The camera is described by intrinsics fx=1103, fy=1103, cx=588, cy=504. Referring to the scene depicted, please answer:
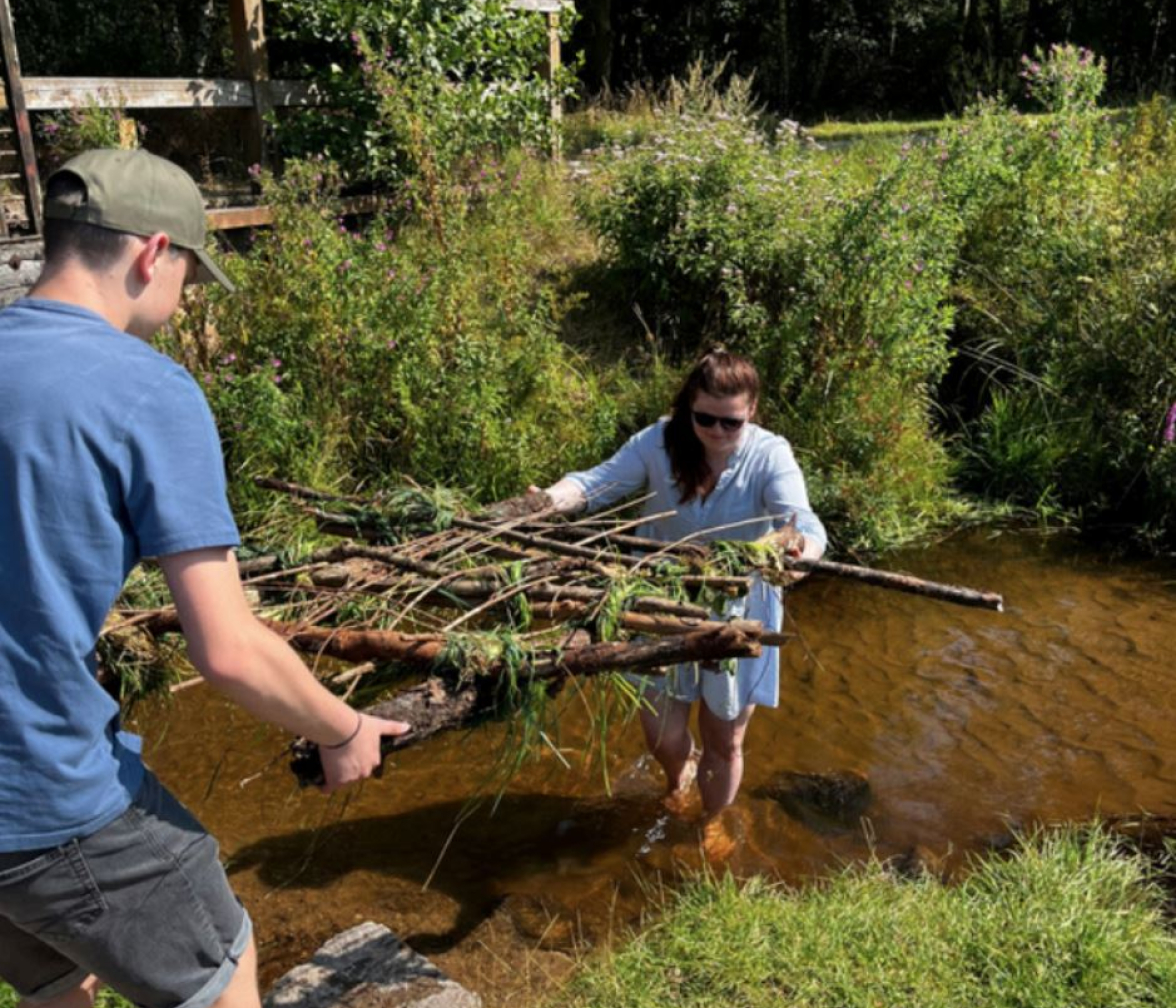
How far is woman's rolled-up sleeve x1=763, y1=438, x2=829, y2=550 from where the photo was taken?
3826 mm

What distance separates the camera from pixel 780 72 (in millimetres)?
22562

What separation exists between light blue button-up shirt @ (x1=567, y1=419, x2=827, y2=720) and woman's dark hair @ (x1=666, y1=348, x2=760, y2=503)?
49mm

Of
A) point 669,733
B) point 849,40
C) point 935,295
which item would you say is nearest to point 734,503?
point 669,733

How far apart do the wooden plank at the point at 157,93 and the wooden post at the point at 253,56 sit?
0.04m

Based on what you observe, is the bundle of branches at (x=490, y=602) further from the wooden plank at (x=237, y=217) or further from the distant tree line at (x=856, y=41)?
the distant tree line at (x=856, y=41)

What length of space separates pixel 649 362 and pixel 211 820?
5060mm

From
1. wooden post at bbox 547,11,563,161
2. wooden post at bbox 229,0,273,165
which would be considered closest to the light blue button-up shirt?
wooden post at bbox 229,0,273,165

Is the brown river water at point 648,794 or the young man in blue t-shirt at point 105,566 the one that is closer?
the young man in blue t-shirt at point 105,566

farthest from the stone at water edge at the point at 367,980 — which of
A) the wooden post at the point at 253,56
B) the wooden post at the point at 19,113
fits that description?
the wooden post at the point at 253,56

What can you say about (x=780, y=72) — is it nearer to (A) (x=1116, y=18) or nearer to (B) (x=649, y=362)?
(A) (x=1116, y=18)

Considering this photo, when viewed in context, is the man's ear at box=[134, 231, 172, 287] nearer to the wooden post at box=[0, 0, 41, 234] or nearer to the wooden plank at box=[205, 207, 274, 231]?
the wooden post at box=[0, 0, 41, 234]

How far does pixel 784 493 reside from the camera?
12.9 feet

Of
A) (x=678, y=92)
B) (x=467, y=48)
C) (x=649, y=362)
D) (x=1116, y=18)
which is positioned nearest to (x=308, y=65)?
(x=467, y=48)

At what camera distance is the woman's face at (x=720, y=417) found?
3.89 m
